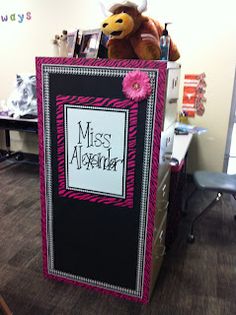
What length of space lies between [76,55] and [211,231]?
1.89 metres

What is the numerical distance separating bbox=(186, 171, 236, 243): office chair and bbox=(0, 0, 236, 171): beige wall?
1031 millimetres

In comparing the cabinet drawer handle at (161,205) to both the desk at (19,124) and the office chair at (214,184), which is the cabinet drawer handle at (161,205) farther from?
the desk at (19,124)

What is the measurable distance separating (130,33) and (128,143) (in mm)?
579

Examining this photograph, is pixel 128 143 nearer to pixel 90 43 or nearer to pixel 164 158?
pixel 164 158

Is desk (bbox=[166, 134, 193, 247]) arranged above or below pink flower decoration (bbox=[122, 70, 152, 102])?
below

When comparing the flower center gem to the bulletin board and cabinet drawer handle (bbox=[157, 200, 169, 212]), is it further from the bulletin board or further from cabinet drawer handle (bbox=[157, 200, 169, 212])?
cabinet drawer handle (bbox=[157, 200, 169, 212])

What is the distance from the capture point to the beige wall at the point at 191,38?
10.4ft

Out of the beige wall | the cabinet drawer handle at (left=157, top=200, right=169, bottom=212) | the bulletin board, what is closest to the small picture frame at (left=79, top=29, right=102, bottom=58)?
the bulletin board

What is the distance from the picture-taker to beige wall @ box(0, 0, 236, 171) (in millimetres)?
3184

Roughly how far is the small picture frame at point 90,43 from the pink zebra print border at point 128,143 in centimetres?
31

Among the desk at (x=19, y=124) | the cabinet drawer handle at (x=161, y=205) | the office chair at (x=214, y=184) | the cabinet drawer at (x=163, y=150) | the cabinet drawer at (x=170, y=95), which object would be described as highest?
the cabinet drawer at (x=170, y=95)

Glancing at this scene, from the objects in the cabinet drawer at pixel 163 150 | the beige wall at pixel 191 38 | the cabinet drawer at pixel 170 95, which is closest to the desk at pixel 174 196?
the cabinet drawer at pixel 163 150

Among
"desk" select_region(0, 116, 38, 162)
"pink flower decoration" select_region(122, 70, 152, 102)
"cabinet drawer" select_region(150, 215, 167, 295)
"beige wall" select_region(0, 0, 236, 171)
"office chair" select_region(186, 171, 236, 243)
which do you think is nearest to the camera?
"pink flower decoration" select_region(122, 70, 152, 102)

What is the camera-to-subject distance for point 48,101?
1.58m
